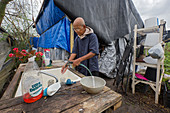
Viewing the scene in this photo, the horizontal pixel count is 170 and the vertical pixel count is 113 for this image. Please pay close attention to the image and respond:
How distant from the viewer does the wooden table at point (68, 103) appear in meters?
0.51

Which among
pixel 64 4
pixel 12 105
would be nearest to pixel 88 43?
pixel 64 4

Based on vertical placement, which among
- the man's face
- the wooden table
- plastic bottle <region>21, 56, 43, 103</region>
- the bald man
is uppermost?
the man's face

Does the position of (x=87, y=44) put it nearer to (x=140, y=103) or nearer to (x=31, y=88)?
(x=31, y=88)

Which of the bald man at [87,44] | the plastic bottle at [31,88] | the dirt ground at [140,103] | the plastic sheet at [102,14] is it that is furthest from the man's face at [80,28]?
the dirt ground at [140,103]

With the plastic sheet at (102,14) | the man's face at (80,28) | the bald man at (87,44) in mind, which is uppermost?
the plastic sheet at (102,14)

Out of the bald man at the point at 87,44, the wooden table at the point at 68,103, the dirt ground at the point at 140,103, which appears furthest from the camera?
the dirt ground at the point at 140,103

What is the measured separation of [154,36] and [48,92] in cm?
257

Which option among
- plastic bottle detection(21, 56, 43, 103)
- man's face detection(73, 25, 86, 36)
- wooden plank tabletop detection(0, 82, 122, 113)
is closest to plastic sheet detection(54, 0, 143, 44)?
man's face detection(73, 25, 86, 36)

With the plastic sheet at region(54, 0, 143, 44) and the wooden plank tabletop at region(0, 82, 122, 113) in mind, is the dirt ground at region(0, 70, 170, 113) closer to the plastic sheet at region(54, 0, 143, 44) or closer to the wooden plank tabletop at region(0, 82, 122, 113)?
the wooden plank tabletop at region(0, 82, 122, 113)

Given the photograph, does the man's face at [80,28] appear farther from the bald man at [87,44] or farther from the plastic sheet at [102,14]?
the plastic sheet at [102,14]

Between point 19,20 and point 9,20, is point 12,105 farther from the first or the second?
point 9,20

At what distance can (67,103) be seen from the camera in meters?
0.57

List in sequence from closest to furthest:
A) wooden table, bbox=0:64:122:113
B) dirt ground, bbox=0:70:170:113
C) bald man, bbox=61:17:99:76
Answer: wooden table, bbox=0:64:122:113 → bald man, bbox=61:17:99:76 → dirt ground, bbox=0:70:170:113

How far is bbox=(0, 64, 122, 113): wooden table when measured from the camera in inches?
20.0
